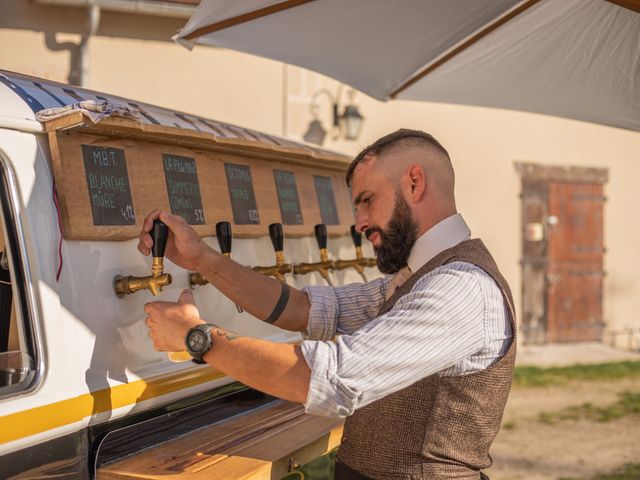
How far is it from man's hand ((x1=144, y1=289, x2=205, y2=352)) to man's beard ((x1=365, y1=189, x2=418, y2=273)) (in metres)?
0.56

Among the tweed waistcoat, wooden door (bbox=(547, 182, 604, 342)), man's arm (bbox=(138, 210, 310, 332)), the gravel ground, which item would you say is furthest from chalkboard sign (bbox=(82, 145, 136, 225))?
wooden door (bbox=(547, 182, 604, 342))

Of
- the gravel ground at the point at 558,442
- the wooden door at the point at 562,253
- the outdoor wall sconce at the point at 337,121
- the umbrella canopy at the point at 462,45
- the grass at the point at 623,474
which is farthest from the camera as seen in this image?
the wooden door at the point at 562,253

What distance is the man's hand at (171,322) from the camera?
1.88 m

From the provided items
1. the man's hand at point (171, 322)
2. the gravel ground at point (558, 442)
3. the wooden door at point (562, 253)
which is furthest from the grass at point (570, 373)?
the man's hand at point (171, 322)

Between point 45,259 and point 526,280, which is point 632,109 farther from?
point 526,280

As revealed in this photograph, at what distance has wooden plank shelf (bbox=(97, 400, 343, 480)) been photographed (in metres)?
1.84

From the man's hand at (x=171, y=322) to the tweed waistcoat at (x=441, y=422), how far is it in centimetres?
52

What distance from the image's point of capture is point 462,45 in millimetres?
3301

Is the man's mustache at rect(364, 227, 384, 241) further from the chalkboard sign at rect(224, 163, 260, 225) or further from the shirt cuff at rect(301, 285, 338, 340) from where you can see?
the chalkboard sign at rect(224, 163, 260, 225)

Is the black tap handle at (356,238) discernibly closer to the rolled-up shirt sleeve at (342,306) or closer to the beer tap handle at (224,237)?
the rolled-up shirt sleeve at (342,306)

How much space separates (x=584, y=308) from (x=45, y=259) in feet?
32.6

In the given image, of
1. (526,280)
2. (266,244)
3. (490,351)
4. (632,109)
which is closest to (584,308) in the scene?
(526,280)

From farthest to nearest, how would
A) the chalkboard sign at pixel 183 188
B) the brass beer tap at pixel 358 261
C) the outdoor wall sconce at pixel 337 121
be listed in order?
1. the outdoor wall sconce at pixel 337 121
2. the brass beer tap at pixel 358 261
3. the chalkboard sign at pixel 183 188

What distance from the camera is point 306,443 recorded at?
2.21 meters
